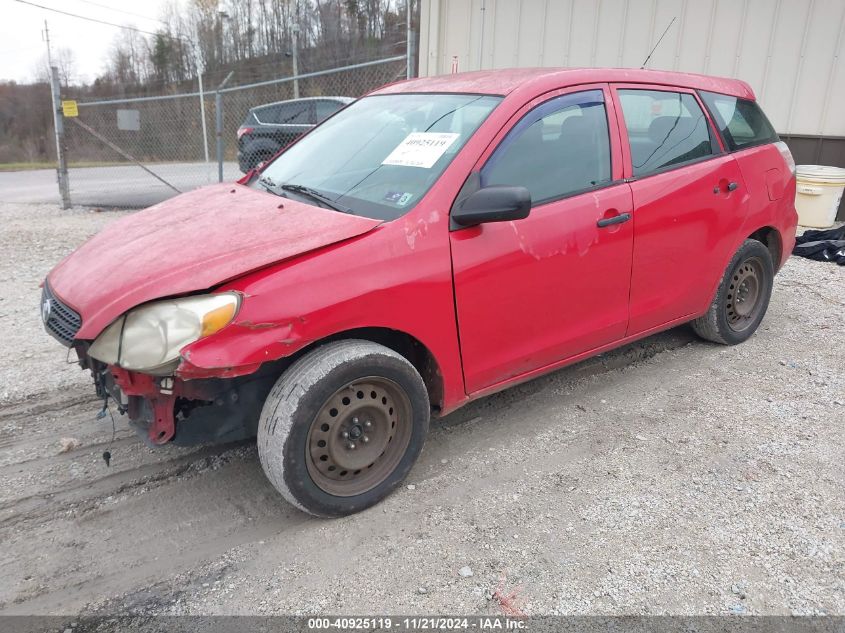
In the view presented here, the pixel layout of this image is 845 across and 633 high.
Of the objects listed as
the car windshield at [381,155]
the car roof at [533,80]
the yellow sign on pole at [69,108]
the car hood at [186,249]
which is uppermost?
the car roof at [533,80]

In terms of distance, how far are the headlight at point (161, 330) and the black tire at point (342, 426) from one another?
0.40 m

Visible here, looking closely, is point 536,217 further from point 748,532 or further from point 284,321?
point 748,532

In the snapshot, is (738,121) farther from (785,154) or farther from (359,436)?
(359,436)

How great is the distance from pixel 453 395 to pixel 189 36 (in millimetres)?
38119

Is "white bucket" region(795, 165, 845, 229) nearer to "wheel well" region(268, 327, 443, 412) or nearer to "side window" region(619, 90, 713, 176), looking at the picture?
"side window" region(619, 90, 713, 176)

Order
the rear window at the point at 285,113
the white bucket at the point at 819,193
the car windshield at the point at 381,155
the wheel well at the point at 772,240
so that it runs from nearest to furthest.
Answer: the car windshield at the point at 381,155, the wheel well at the point at 772,240, the white bucket at the point at 819,193, the rear window at the point at 285,113

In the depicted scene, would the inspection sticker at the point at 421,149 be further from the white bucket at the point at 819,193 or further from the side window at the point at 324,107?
the side window at the point at 324,107

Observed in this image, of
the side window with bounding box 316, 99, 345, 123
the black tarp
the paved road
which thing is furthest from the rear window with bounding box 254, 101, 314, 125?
the black tarp

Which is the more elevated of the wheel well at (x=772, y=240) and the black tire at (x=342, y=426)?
the wheel well at (x=772, y=240)

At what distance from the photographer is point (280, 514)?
2.87m

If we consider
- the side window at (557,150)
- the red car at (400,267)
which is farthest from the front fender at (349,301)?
the side window at (557,150)

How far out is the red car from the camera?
2.49 metres

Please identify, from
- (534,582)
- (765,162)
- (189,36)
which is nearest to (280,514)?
(534,582)

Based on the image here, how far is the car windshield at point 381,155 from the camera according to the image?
3.00 meters
